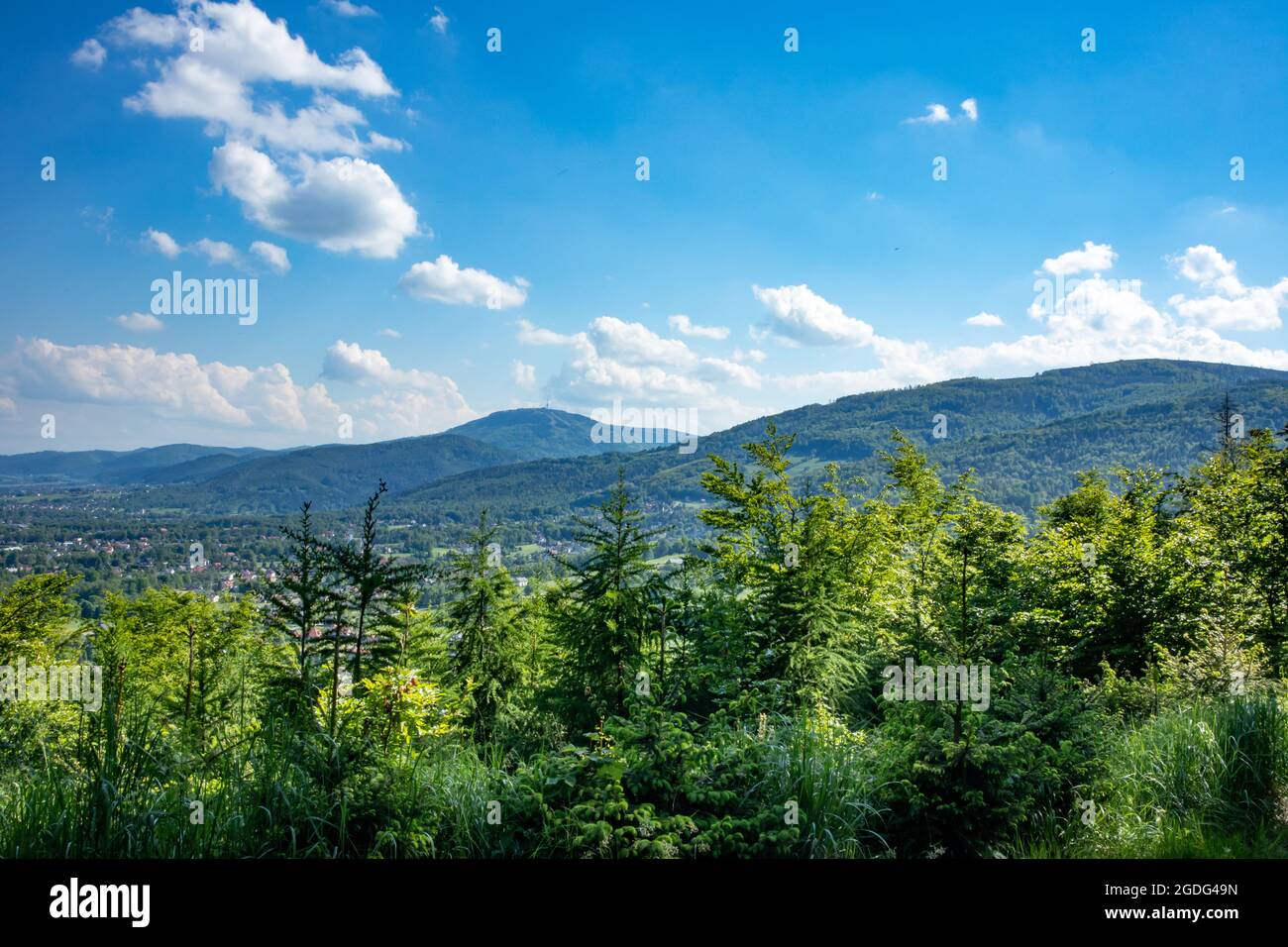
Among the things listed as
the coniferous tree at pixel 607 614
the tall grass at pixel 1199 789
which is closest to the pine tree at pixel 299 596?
the coniferous tree at pixel 607 614

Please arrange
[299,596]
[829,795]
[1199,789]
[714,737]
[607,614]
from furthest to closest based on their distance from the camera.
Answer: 1. [607,614]
2. [299,596]
3. [714,737]
4. [1199,789]
5. [829,795]

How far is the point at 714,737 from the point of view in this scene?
416 centimetres

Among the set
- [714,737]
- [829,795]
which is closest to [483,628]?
[714,737]

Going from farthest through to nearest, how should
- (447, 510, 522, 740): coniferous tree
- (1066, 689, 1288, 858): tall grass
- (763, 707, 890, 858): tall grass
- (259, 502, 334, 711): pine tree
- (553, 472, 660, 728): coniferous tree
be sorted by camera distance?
1. (447, 510, 522, 740): coniferous tree
2. (553, 472, 660, 728): coniferous tree
3. (259, 502, 334, 711): pine tree
4. (1066, 689, 1288, 858): tall grass
5. (763, 707, 890, 858): tall grass

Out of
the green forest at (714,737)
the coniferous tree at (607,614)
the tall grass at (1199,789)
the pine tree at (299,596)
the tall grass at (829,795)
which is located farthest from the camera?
the coniferous tree at (607,614)

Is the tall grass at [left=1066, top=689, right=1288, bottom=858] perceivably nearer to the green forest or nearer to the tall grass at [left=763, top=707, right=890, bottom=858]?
the green forest

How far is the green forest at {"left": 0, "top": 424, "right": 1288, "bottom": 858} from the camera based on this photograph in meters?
3.11

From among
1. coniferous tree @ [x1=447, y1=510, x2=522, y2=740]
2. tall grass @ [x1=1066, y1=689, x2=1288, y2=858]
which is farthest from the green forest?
coniferous tree @ [x1=447, y1=510, x2=522, y2=740]

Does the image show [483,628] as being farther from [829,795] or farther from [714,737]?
[829,795]

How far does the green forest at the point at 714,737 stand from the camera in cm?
311

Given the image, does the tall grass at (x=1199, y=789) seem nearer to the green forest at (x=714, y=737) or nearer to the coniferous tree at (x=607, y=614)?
the green forest at (x=714, y=737)

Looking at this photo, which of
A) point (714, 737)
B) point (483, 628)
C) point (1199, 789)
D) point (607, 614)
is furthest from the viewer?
point (483, 628)
